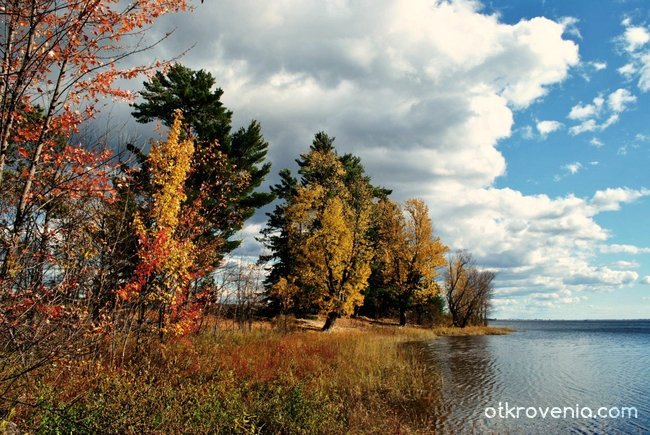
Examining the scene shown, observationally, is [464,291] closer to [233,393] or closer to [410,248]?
[410,248]

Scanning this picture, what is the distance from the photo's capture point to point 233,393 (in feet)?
29.0

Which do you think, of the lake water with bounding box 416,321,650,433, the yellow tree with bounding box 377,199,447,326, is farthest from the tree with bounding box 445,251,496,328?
the lake water with bounding box 416,321,650,433

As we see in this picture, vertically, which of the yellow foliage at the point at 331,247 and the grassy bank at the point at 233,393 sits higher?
the yellow foliage at the point at 331,247

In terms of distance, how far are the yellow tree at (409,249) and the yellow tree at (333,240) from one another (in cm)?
1096

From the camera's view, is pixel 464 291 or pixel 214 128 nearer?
pixel 214 128

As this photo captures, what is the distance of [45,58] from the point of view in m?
4.05

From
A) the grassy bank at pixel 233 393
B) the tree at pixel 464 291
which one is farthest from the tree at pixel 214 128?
the tree at pixel 464 291

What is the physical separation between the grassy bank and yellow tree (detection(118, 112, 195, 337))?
4.89ft

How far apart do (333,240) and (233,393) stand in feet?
72.3

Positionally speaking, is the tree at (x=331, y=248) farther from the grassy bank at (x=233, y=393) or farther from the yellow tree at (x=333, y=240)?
the grassy bank at (x=233, y=393)

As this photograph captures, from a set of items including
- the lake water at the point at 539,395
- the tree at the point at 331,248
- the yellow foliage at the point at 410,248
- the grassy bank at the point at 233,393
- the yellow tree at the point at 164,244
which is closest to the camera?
the grassy bank at the point at 233,393

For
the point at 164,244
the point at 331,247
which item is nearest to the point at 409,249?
the point at 331,247

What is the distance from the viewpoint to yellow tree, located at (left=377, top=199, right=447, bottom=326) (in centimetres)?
4266

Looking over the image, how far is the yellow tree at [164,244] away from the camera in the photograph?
1155 centimetres
